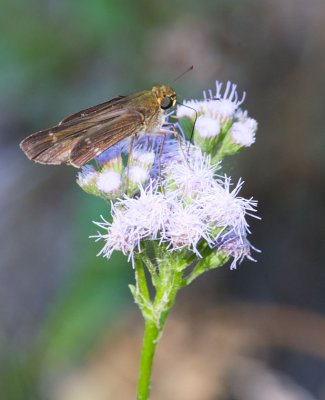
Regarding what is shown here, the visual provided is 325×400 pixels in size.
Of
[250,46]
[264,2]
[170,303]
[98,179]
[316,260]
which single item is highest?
[264,2]

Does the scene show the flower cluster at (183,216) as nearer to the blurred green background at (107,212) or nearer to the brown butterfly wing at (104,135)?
the brown butterfly wing at (104,135)

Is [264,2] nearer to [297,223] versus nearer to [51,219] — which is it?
[297,223]

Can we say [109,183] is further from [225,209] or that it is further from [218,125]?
[218,125]

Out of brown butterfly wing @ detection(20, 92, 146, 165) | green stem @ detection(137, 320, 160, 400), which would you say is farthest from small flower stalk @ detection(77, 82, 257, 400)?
brown butterfly wing @ detection(20, 92, 146, 165)

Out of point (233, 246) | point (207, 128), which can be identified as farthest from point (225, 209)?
point (207, 128)

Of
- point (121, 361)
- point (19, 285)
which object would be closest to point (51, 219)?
point (19, 285)

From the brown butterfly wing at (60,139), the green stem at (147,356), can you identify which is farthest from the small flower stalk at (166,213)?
the brown butterfly wing at (60,139)
